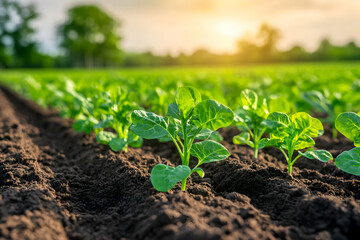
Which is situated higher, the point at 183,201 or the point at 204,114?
the point at 204,114

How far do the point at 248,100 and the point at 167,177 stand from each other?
1.08m

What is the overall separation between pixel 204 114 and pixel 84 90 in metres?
3.39

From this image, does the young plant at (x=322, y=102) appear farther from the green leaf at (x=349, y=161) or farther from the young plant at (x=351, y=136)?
the green leaf at (x=349, y=161)

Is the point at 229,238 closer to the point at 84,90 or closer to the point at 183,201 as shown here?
the point at 183,201

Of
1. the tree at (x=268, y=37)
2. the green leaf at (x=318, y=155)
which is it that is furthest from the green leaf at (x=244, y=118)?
the tree at (x=268, y=37)

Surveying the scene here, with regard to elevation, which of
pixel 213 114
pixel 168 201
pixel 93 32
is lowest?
pixel 168 201

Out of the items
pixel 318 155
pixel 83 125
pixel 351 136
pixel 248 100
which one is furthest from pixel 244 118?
pixel 83 125

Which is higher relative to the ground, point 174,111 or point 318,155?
point 174,111

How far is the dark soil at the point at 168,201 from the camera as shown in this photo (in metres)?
1.60

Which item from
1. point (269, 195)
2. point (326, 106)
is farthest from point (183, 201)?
point (326, 106)

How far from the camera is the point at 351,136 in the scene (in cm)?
211

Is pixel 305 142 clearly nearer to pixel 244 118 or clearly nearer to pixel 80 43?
pixel 244 118

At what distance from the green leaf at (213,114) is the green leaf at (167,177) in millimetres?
337

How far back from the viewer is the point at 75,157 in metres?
3.46
